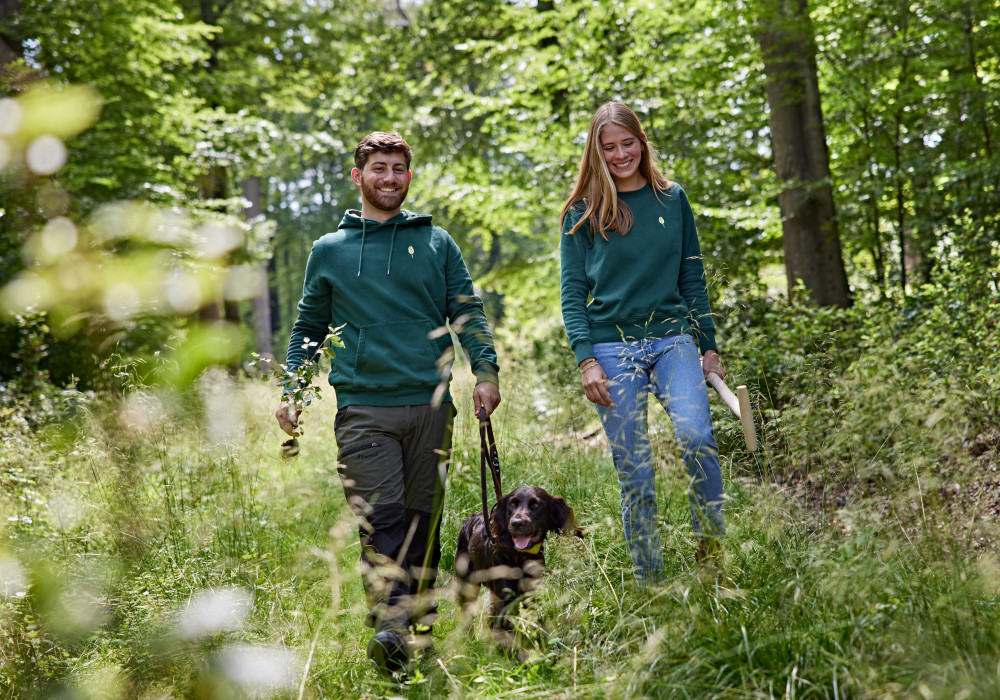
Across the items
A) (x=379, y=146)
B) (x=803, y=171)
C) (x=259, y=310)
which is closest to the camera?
(x=379, y=146)

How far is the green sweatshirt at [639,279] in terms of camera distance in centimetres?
336

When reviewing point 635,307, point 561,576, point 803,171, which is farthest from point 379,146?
point 803,171

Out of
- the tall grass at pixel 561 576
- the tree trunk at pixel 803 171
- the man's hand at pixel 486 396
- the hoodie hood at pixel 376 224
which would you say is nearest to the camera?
the tall grass at pixel 561 576

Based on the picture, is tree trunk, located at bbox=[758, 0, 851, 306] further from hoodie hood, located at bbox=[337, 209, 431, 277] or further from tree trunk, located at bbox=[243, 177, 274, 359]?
tree trunk, located at bbox=[243, 177, 274, 359]

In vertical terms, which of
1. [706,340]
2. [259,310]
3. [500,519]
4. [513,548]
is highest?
[259,310]

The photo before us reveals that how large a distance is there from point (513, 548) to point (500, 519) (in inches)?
5.3

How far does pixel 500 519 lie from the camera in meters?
3.50

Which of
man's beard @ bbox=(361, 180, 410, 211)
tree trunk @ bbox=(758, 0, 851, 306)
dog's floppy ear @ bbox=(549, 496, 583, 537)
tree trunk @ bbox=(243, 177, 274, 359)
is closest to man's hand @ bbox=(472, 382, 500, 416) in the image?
dog's floppy ear @ bbox=(549, 496, 583, 537)

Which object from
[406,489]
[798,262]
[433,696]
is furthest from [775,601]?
[798,262]

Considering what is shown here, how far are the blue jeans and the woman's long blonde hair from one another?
1.69ft

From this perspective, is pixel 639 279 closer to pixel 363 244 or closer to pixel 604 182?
pixel 604 182

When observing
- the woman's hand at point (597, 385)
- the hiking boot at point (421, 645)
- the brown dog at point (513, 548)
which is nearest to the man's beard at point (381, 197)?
the woman's hand at point (597, 385)

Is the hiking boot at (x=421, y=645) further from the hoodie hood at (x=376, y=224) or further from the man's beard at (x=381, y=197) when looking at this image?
the man's beard at (x=381, y=197)

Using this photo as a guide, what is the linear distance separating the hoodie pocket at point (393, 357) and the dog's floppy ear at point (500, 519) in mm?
603
